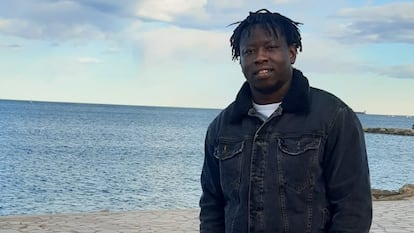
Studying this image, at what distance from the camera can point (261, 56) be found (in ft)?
7.64

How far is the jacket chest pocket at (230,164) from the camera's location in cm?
235

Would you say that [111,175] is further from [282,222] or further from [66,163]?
[282,222]

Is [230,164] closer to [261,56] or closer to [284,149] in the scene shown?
[284,149]

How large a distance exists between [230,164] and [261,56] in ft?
1.38

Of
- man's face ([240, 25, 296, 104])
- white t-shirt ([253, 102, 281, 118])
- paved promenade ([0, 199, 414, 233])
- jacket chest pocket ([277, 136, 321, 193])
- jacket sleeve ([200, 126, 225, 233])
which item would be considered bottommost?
paved promenade ([0, 199, 414, 233])

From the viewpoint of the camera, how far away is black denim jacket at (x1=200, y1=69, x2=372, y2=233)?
7.23ft

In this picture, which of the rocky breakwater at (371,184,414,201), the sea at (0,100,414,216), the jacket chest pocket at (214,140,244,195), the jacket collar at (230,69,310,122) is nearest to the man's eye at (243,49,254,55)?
the jacket collar at (230,69,310,122)

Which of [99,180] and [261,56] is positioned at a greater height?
[261,56]

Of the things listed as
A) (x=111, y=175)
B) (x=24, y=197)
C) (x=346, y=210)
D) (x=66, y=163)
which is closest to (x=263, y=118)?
(x=346, y=210)

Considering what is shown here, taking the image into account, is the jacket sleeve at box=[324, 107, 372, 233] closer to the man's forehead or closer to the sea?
the man's forehead

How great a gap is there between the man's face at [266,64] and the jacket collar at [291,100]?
4 centimetres

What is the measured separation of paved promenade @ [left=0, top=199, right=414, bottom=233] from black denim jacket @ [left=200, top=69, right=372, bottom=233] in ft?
19.9

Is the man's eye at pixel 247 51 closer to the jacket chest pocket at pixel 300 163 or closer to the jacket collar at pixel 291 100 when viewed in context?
the jacket collar at pixel 291 100

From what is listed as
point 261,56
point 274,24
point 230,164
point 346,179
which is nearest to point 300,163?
point 346,179
